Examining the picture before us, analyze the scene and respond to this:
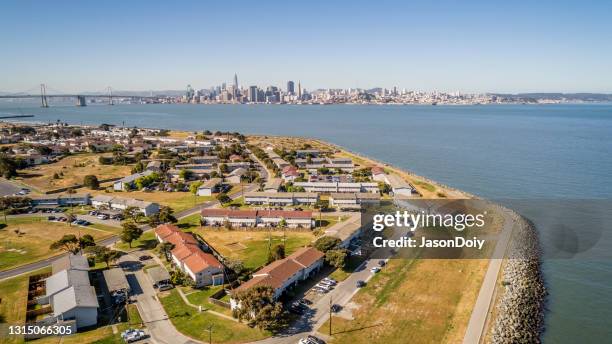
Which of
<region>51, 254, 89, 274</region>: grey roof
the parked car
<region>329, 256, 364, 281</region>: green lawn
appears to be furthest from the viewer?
<region>329, 256, 364, 281</region>: green lawn

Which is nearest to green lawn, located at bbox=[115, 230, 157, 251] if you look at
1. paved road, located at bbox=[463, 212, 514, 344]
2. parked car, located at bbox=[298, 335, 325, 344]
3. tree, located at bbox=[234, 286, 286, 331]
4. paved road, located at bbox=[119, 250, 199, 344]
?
paved road, located at bbox=[119, 250, 199, 344]

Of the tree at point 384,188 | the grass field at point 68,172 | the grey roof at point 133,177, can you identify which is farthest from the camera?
the grass field at point 68,172

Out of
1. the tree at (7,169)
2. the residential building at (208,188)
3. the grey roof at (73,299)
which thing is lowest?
the grey roof at (73,299)

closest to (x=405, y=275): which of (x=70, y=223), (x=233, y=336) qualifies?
(x=233, y=336)

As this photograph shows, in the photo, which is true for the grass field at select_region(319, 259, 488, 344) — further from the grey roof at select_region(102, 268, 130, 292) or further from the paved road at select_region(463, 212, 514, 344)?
the grey roof at select_region(102, 268, 130, 292)

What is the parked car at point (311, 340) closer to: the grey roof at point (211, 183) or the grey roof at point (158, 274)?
the grey roof at point (158, 274)

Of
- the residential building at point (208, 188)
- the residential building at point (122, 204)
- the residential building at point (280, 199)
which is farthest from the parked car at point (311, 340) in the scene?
the residential building at point (208, 188)
